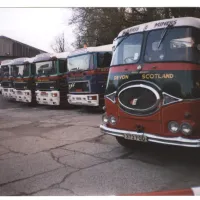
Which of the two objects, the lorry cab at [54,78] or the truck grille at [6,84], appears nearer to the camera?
the lorry cab at [54,78]

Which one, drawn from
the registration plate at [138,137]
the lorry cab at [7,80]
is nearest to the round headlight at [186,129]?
the registration plate at [138,137]

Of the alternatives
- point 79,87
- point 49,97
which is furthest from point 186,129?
point 49,97

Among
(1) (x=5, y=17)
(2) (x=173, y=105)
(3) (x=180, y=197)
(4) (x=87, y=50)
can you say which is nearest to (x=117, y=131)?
(2) (x=173, y=105)

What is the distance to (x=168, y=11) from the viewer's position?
5488 millimetres

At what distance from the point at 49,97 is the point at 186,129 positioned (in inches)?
327

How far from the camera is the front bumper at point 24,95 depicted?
12.8m

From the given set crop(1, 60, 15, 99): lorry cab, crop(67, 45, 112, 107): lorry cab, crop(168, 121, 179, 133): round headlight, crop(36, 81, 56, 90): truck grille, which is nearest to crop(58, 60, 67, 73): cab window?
crop(36, 81, 56, 90): truck grille

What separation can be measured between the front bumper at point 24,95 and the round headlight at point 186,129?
32.3ft

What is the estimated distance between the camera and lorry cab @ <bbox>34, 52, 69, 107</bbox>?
11227mm

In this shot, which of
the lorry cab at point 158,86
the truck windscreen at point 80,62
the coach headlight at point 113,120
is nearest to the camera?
the lorry cab at point 158,86

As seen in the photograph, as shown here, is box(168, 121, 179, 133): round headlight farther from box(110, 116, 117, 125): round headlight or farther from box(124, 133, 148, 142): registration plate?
box(110, 116, 117, 125): round headlight

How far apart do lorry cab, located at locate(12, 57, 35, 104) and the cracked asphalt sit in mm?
6479

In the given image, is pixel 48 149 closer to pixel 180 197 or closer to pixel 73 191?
pixel 73 191

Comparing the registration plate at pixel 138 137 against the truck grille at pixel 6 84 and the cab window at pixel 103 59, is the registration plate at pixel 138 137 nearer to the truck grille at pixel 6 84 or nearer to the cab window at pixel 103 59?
the cab window at pixel 103 59
